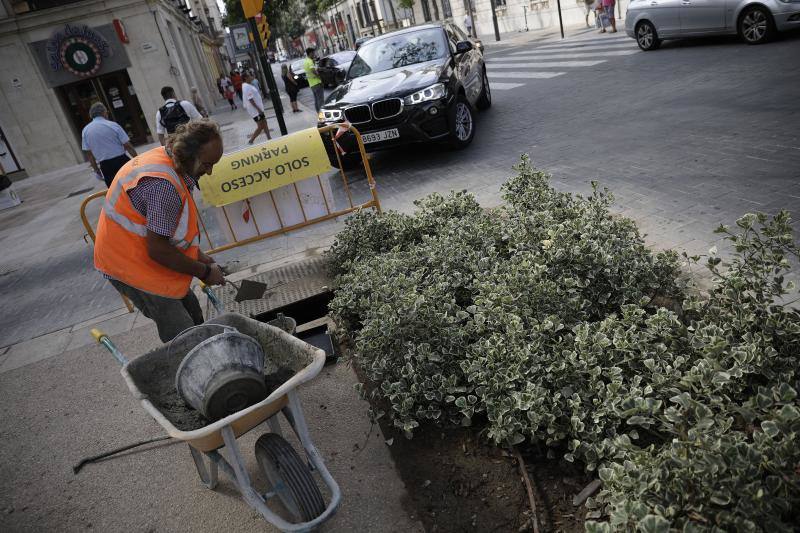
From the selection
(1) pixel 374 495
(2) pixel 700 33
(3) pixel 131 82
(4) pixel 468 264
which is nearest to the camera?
(1) pixel 374 495

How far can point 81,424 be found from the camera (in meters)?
4.05

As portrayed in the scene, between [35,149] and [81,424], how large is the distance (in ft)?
70.5

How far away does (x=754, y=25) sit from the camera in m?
12.0

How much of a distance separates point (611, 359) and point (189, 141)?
7.91 feet

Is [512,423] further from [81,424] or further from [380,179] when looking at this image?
[380,179]

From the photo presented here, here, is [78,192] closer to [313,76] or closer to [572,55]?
[313,76]

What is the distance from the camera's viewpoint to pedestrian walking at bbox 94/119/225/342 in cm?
290

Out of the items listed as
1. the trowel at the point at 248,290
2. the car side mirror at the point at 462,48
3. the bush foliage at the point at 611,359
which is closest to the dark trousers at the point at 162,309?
the trowel at the point at 248,290

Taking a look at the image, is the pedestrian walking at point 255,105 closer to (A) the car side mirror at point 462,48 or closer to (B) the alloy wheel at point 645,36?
(A) the car side mirror at point 462,48

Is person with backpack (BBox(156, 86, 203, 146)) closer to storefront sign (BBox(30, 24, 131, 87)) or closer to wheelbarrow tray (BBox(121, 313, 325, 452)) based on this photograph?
wheelbarrow tray (BBox(121, 313, 325, 452))

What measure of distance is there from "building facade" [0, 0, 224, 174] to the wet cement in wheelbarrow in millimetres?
21767

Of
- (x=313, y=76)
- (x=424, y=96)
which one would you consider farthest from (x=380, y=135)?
(x=313, y=76)

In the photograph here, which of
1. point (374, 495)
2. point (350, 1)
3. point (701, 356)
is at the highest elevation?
point (350, 1)

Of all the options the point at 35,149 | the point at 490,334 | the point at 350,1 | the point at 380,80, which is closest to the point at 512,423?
the point at 490,334
